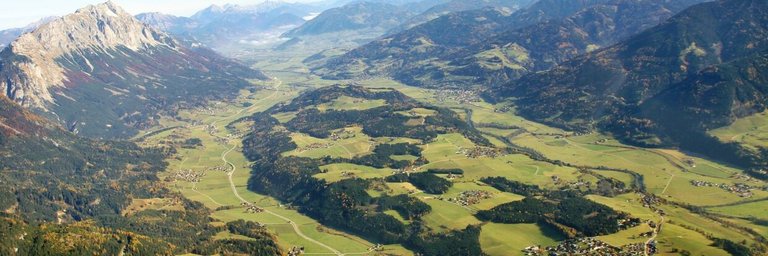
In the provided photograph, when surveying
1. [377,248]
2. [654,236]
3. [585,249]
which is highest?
[654,236]

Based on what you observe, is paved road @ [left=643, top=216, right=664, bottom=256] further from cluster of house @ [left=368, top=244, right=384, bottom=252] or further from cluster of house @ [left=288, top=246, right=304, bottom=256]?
cluster of house @ [left=288, top=246, right=304, bottom=256]

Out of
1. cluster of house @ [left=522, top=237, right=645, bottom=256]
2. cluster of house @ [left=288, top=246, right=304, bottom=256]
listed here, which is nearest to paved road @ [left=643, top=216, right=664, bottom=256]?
cluster of house @ [left=522, top=237, right=645, bottom=256]

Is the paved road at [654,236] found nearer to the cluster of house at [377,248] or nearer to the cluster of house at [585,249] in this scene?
the cluster of house at [585,249]

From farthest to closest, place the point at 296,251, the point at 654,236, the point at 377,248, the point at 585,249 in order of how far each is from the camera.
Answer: the point at 377,248, the point at 296,251, the point at 654,236, the point at 585,249

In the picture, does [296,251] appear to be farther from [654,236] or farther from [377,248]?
[654,236]

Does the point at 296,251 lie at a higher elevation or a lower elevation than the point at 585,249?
lower

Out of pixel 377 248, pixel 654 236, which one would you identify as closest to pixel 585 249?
pixel 654 236

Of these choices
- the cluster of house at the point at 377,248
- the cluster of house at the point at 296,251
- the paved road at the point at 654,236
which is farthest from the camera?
the cluster of house at the point at 377,248

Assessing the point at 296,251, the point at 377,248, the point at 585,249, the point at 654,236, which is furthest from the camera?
the point at 377,248

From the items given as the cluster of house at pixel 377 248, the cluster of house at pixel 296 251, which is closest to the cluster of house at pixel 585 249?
the cluster of house at pixel 377 248
